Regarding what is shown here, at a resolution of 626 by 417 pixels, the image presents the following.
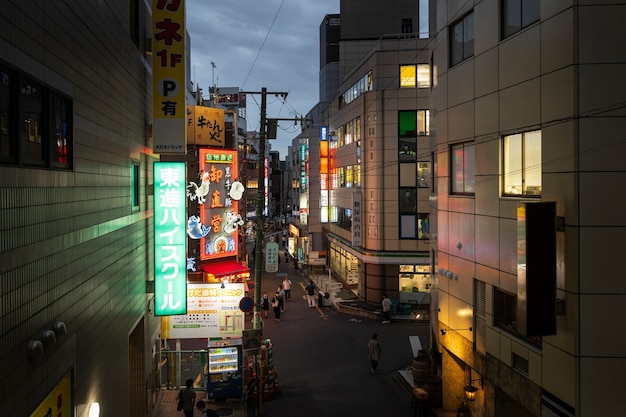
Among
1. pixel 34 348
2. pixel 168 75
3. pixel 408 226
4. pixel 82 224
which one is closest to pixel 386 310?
pixel 408 226

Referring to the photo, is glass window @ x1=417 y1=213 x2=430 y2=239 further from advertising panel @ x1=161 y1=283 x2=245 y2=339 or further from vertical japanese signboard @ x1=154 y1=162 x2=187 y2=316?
vertical japanese signboard @ x1=154 y1=162 x2=187 y2=316

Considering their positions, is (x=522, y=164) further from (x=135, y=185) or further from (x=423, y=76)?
(x=423, y=76)

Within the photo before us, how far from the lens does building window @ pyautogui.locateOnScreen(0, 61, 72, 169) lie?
640 centimetres

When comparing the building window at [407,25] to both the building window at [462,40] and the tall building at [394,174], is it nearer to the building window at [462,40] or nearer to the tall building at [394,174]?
the tall building at [394,174]

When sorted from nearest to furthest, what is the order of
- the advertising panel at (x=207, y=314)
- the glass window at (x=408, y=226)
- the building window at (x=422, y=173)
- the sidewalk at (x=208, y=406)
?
the sidewalk at (x=208, y=406), the advertising panel at (x=207, y=314), the building window at (x=422, y=173), the glass window at (x=408, y=226)

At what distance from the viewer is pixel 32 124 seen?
23.9 feet

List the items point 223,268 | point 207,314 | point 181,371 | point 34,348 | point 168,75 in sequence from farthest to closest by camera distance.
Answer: point 223,268
point 181,371
point 207,314
point 168,75
point 34,348

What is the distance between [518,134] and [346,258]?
30.1 meters

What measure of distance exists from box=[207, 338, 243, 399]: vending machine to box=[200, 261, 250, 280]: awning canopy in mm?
9576

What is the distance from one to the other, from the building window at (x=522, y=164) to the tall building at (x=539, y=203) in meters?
0.04

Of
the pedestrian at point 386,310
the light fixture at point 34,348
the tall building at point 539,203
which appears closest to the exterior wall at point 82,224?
→ the light fixture at point 34,348

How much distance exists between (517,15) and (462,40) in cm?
337

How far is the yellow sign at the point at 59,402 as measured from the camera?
7684mm

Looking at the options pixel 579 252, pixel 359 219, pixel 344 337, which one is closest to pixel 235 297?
pixel 344 337
